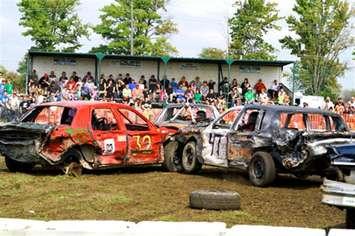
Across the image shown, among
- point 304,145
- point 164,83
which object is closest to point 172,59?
point 164,83

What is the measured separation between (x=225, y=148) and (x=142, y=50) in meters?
43.6

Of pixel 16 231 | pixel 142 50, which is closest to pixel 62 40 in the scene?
pixel 142 50

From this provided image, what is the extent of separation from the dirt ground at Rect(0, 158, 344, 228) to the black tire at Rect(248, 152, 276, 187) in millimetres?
175

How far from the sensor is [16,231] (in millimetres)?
5969

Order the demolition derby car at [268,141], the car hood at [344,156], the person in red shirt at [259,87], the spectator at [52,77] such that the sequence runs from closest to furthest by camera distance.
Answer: the car hood at [344,156], the demolition derby car at [268,141], the spectator at [52,77], the person in red shirt at [259,87]

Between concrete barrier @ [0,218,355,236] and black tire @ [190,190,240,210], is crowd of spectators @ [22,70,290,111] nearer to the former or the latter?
black tire @ [190,190,240,210]

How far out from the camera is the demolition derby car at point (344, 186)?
7844mm

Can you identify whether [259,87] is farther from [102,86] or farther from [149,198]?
[149,198]

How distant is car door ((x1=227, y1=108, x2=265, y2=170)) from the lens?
41.4 feet

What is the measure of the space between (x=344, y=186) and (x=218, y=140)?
574 centimetres

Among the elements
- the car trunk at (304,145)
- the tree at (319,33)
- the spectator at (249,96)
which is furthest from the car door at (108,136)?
the tree at (319,33)

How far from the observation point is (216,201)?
9.58 m

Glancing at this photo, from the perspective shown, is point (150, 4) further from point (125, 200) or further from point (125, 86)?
point (125, 200)

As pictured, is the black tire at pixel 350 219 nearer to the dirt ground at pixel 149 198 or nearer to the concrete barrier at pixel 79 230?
the dirt ground at pixel 149 198
